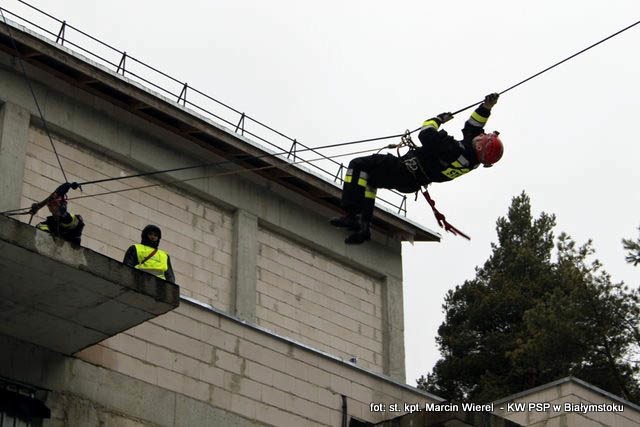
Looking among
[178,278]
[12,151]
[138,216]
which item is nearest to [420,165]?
[12,151]

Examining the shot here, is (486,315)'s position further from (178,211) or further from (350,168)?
(350,168)

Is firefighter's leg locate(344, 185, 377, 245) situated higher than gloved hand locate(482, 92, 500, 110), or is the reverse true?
gloved hand locate(482, 92, 500, 110)

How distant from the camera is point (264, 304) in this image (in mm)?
26844

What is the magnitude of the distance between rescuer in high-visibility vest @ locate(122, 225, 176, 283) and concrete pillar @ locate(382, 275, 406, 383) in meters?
11.0

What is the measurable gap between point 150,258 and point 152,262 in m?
0.05

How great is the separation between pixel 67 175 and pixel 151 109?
88.7 inches

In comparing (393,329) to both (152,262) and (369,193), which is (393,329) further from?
(152,262)

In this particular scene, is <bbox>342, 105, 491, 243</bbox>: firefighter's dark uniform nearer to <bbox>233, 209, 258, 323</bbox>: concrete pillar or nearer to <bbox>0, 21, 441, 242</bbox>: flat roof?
<bbox>0, 21, 441, 242</bbox>: flat roof

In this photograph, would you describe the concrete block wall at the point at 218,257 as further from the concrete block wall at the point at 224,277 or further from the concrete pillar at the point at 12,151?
the concrete pillar at the point at 12,151

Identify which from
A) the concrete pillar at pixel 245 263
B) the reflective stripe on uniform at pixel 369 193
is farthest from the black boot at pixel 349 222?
the concrete pillar at pixel 245 263

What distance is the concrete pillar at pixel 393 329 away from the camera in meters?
28.8

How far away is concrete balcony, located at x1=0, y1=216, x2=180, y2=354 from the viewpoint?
16641mm

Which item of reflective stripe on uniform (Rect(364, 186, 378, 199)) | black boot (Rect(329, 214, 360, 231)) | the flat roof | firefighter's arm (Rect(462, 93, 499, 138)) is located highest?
the flat roof

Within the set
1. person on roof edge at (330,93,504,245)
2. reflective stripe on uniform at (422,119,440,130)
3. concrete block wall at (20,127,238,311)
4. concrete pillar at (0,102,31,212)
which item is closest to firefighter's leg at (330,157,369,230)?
person on roof edge at (330,93,504,245)
